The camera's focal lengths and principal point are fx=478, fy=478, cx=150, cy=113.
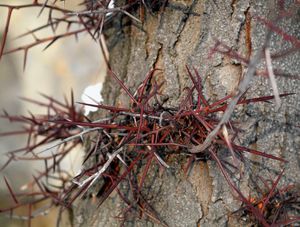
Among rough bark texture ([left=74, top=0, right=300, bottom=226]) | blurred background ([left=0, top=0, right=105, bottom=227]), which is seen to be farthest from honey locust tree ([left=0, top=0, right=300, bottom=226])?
blurred background ([left=0, top=0, right=105, bottom=227])

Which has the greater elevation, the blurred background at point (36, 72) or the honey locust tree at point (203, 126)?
the blurred background at point (36, 72)

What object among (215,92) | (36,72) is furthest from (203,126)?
(36,72)

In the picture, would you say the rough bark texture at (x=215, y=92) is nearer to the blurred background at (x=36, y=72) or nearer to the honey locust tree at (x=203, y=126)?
the honey locust tree at (x=203, y=126)

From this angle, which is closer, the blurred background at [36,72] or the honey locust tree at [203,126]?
the honey locust tree at [203,126]

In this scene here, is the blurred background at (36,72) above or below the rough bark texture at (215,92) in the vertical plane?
above

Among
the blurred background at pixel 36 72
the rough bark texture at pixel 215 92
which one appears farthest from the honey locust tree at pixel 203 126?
the blurred background at pixel 36 72

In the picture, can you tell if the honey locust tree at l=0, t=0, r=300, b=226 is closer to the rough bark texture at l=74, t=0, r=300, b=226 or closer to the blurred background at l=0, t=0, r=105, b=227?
the rough bark texture at l=74, t=0, r=300, b=226

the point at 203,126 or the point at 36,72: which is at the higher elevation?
the point at 36,72

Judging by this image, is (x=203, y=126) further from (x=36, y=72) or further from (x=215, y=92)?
(x=36, y=72)
